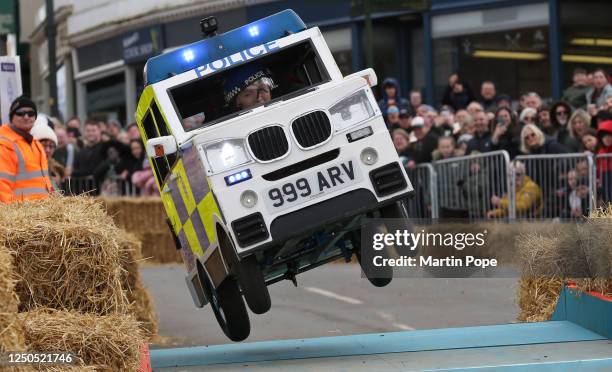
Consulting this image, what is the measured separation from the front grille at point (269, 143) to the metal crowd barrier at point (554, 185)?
325 inches

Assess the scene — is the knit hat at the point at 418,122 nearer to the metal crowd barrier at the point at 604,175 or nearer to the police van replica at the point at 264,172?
the metal crowd barrier at the point at 604,175

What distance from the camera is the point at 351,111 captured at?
33.5 feet

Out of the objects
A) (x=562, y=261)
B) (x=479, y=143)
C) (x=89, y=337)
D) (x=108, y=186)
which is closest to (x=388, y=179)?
(x=562, y=261)

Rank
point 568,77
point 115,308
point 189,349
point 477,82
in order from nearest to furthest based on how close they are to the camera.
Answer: point 115,308
point 189,349
point 568,77
point 477,82

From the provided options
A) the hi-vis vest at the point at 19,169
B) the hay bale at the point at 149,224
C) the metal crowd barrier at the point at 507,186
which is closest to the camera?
the hi-vis vest at the point at 19,169

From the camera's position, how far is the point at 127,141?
24.3m

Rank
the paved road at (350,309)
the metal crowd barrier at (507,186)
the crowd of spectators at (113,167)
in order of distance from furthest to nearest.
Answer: the crowd of spectators at (113,167), the metal crowd barrier at (507,186), the paved road at (350,309)

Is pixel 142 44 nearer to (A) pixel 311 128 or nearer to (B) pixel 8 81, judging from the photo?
(B) pixel 8 81

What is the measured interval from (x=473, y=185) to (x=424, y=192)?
3.95ft

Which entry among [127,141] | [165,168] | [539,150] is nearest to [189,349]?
[165,168]

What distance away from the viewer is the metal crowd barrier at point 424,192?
→ 20109 mm

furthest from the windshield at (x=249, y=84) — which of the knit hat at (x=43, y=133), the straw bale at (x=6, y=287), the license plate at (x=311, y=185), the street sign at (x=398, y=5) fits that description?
the street sign at (x=398, y=5)

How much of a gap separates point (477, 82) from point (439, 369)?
2186cm

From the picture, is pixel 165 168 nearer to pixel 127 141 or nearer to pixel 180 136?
pixel 180 136
